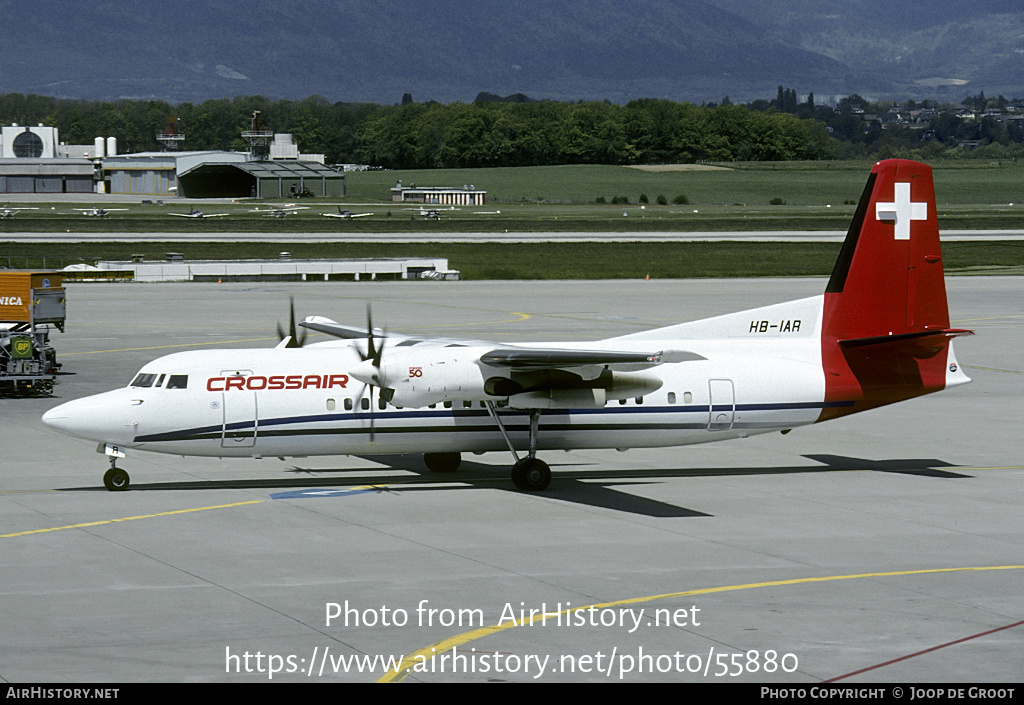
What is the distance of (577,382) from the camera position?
25.3m

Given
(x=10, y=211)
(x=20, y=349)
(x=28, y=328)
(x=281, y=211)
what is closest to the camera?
(x=20, y=349)

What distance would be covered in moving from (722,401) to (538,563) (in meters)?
8.03

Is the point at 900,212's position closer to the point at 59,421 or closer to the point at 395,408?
the point at 395,408

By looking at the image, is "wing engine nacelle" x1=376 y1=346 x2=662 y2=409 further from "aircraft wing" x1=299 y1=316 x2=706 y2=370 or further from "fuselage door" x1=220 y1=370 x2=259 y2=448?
"fuselage door" x1=220 y1=370 x2=259 y2=448

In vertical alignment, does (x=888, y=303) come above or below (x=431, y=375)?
above

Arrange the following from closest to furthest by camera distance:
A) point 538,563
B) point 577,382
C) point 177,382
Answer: point 538,563 < point 177,382 < point 577,382

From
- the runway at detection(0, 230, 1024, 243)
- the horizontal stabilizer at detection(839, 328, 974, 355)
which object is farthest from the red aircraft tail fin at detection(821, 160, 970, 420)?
the runway at detection(0, 230, 1024, 243)

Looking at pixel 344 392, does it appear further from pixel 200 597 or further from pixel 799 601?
pixel 799 601

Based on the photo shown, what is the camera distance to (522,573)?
19094mm

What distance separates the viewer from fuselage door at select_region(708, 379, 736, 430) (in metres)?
26.3

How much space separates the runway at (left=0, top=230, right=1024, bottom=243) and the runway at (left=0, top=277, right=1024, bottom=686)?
76.5 meters

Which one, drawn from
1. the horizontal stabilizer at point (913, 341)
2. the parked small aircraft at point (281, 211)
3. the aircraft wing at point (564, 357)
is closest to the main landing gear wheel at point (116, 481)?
the aircraft wing at point (564, 357)

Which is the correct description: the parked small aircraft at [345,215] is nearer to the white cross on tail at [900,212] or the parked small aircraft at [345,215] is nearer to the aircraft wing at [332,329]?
the aircraft wing at [332,329]

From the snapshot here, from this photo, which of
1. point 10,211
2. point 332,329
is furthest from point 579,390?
point 10,211
